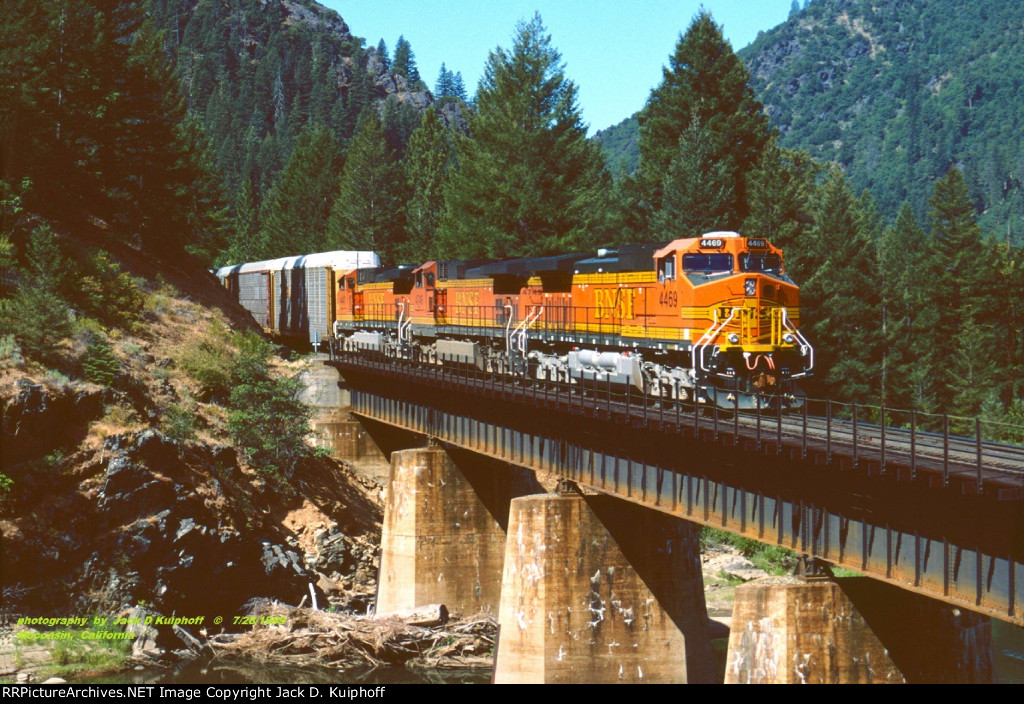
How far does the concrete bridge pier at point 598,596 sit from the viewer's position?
97.0ft

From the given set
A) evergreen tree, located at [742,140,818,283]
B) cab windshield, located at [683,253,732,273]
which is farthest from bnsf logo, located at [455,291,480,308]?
evergreen tree, located at [742,140,818,283]

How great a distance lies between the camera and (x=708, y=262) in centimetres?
2950

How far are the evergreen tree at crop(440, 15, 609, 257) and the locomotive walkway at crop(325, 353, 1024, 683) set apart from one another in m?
36.5

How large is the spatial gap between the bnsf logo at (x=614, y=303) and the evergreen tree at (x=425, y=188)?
47134 mm

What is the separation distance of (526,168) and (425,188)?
1147 inches

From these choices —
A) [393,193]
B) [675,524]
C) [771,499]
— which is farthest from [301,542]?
[393,193]

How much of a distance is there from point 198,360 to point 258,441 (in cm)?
549

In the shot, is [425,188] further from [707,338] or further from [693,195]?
[707,338]

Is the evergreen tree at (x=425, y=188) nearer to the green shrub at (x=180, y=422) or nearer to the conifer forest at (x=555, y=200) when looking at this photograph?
the conifer forest at (x=555, y=200)

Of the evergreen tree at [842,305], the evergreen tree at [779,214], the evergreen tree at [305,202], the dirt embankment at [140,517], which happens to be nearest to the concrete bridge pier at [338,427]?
the dirt embankment at [140,517]

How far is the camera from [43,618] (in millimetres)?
33031

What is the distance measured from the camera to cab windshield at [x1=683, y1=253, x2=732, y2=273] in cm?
2945
